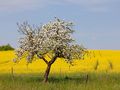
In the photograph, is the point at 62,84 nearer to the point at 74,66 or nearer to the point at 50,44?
the point at 50,44

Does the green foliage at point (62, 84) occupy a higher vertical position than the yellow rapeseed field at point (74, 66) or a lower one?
higher

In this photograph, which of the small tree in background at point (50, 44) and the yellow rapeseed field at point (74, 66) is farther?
the yellow rapeseed field at point (74, 66)

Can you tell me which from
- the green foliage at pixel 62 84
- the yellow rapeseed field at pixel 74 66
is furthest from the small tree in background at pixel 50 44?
the yellow rapeseed field at pixel 74 66

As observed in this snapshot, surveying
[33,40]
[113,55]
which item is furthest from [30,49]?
[113,55]

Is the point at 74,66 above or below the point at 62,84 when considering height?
below

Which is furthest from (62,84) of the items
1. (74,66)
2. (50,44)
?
(74,66)

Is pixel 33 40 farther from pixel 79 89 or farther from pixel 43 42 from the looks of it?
pixel 79 89

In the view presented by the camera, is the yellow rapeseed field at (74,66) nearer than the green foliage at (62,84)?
No

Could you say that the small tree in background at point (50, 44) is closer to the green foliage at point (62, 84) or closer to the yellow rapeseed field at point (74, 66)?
the green foliage at point (62, 84)

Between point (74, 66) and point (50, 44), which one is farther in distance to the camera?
point (74, 66)

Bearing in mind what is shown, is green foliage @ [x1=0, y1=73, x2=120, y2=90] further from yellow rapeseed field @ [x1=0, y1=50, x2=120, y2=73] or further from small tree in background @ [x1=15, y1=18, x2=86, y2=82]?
yellow rapeseed field @ [x1=0, y1=50, x2=120, y2=73]

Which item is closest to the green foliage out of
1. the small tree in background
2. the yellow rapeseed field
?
the small tree in background

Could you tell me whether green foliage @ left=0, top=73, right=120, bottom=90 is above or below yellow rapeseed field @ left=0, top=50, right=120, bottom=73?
above

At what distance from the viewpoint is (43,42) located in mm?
29047
